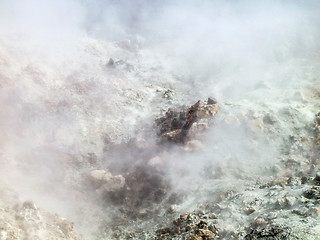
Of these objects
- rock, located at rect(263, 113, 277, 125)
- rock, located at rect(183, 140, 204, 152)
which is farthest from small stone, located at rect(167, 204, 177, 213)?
rock, located at rect(263, 113, 277, 125)

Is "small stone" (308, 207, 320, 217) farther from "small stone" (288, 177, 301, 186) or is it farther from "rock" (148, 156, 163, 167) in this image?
"rock" (148, 156, 163, 167)

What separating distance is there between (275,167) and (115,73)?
6.24m

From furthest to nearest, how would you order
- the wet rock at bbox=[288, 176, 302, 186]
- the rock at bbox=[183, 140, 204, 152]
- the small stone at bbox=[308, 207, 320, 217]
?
1. the rock at bbox=[183, 140, 204, 152]
2. the wet rock at bbox=[288, 176, 302, 186]
3. the small stone at bbox=[308, 207, 320, 217]

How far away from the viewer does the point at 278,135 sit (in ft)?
28.3

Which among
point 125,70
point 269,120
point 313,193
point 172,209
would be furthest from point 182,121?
point 313,193

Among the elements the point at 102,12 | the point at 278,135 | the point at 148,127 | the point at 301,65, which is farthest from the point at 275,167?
the point at 102,12

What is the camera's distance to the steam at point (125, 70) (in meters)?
8.48

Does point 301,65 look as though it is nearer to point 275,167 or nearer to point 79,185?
point 275,167

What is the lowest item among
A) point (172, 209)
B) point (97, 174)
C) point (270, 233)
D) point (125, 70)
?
point (270, 233)

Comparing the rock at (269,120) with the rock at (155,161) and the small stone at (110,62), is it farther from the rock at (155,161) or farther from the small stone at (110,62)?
Result: the small stone at (110,62)

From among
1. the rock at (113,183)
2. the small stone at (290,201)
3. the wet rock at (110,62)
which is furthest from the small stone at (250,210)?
the wet rock at (110,62)

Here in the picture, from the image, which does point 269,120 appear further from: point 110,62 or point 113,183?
point 110,62

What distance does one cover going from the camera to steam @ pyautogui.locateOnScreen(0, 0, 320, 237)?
848 cm

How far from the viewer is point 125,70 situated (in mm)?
12086
